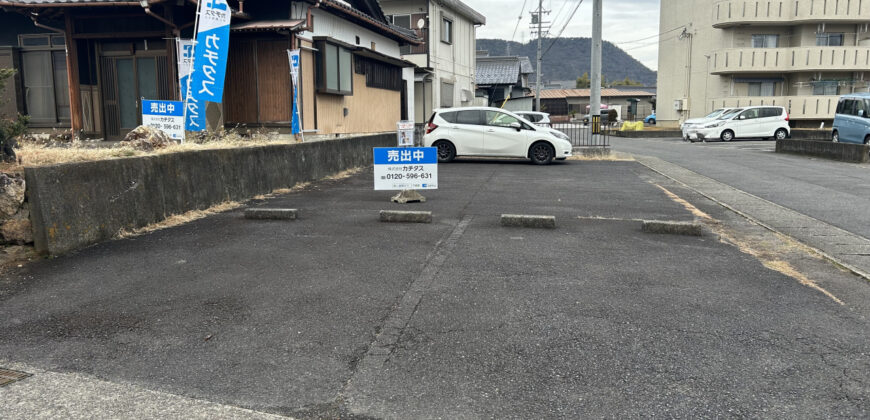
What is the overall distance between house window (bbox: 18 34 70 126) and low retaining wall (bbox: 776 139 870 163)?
20539mm

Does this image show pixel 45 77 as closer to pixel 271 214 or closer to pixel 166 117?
pixel 166 117

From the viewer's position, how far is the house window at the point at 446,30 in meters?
26.1

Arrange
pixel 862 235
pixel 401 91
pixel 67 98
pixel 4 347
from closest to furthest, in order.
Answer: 1. pixel 4 347
2. pixel 862 235
3. pixel 67 98
4. pixel 401 91

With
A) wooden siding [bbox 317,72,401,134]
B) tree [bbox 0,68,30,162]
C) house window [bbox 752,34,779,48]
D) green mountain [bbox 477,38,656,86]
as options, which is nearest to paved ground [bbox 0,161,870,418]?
tree [bbox 0,68,30,162]

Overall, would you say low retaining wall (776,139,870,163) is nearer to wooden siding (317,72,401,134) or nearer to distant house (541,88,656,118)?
wooden siding (317,72,401,134)

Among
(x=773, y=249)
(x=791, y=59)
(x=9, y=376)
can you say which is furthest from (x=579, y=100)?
(x=9, y=376)

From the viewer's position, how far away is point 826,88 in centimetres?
3141

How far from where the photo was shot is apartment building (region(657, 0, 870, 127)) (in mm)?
30125

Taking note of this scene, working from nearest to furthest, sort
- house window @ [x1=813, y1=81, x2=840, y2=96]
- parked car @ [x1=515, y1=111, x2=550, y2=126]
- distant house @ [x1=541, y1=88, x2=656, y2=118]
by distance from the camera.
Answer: parked car @ [x1=515, y1=111, x2=550, y2=126] < house window @ [x1=813, y1=81, x2=840, y2=96] < distant house @ [x1=541, y1=88, x2=656, y2=118]

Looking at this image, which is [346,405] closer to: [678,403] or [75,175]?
[678,403]

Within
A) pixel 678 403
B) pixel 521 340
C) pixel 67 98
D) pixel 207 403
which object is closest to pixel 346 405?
pixel 207 403

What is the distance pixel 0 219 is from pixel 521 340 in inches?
180

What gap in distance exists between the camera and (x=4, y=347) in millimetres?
3412

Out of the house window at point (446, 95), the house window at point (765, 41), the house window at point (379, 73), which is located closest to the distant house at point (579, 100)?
the house window at point (765, 41)
